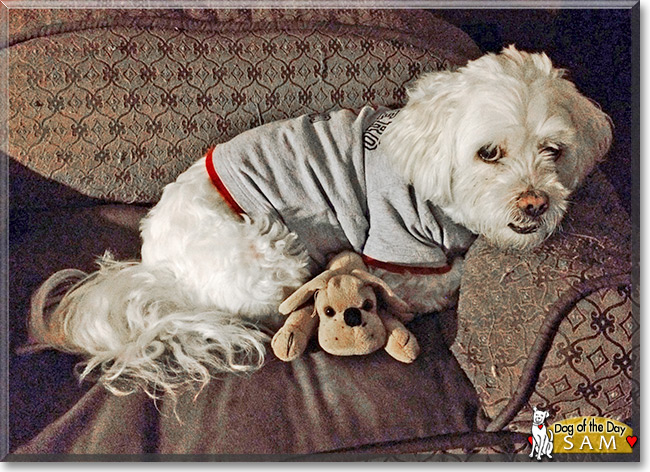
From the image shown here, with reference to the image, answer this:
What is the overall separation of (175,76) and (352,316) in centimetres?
93

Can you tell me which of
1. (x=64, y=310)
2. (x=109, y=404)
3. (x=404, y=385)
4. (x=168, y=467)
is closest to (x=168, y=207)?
(x=64, y=310)

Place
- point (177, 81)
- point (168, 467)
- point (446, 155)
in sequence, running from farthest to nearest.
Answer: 1. point (177, 81)
2. point (446, 155)
3. point (168, 467)

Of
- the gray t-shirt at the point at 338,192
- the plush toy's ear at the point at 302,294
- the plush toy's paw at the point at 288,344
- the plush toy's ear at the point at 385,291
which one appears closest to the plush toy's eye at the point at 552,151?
the gray t-shirt at the point at 338,192

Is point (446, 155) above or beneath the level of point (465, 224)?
above

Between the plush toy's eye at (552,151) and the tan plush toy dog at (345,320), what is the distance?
469 mm

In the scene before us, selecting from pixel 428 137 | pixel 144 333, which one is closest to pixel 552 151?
pixel 428 137

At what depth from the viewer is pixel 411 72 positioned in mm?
1757

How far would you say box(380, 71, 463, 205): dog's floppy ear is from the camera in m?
1.28

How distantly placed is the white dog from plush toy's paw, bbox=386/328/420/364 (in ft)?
0.60

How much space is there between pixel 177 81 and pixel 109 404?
3.14 ft

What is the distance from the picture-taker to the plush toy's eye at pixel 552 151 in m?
1.24

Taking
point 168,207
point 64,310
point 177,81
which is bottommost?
point 64,310

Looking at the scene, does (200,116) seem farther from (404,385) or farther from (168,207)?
(404,385)

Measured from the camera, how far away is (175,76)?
168cm
